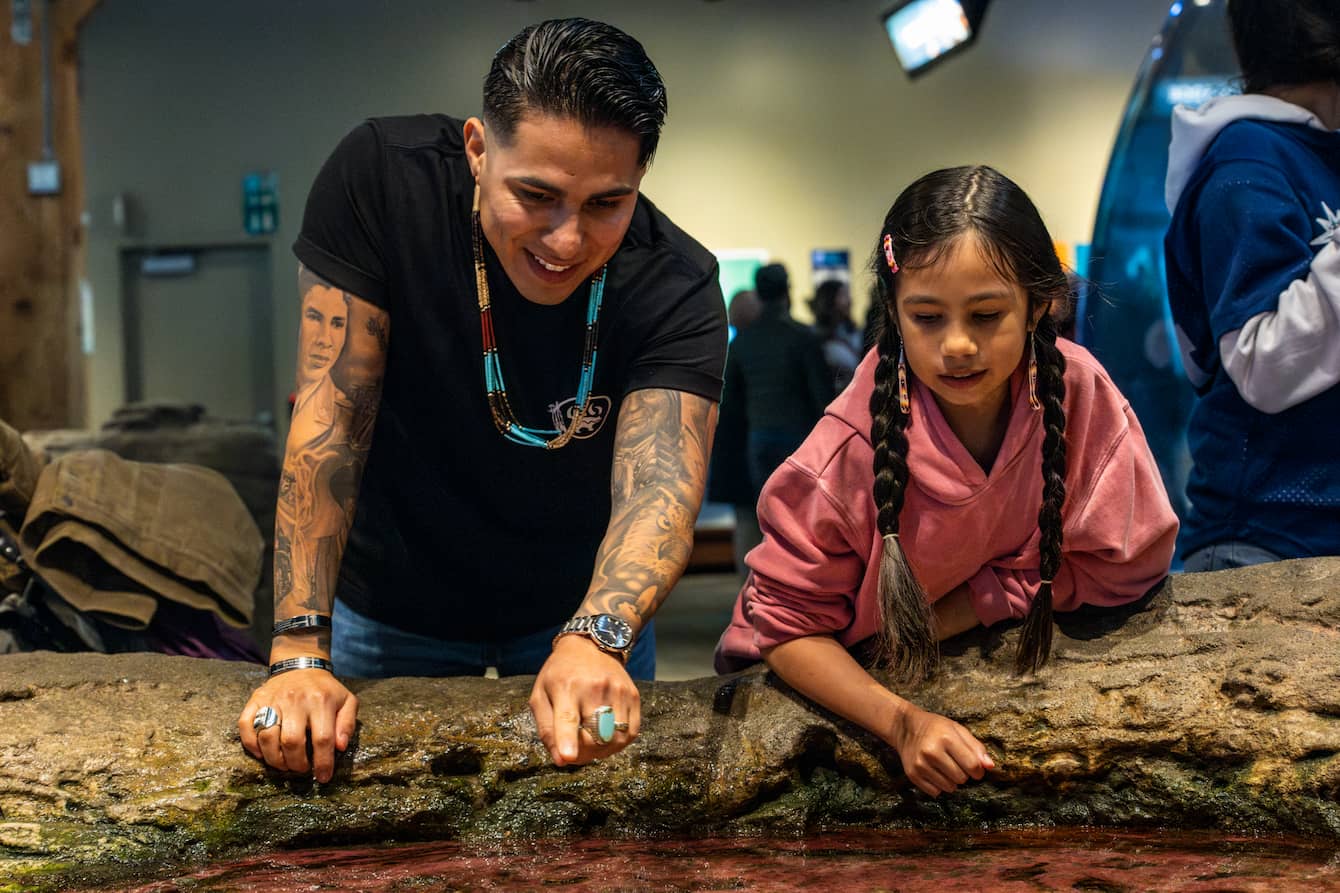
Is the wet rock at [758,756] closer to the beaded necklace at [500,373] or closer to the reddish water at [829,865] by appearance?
the reddish water at [829,865]

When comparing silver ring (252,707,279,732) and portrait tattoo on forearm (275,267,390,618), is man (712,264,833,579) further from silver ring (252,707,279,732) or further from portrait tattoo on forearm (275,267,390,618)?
silver ring (252,707,279,732)

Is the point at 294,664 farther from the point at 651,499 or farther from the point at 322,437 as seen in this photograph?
the point at 651,499

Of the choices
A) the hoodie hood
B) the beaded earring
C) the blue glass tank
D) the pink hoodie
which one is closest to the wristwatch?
the pink hoodie

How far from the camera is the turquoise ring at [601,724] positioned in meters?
1.60

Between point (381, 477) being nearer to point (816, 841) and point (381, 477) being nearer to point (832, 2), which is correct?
point (816, 841)

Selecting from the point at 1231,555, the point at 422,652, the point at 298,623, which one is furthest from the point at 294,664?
the point at 1231,555

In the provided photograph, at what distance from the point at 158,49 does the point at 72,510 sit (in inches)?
253

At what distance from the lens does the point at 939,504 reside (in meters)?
1.83

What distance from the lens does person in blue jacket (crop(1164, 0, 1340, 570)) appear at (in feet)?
6.30

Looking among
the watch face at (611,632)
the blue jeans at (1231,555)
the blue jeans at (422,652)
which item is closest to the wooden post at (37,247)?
the blue jeans at (422,652)

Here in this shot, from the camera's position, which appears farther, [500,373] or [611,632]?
[500,373]

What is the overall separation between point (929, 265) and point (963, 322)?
86mm

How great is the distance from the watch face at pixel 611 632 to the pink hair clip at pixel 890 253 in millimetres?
594

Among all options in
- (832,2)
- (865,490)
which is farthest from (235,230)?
(865,490)
